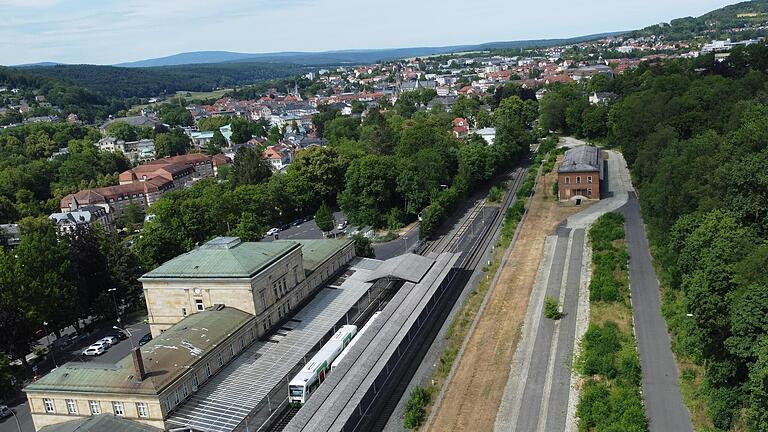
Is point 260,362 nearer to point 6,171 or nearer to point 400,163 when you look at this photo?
point 400,163

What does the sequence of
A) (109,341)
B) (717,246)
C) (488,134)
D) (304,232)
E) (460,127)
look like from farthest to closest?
1. (460,127)
2. (488,134)
3. (304,232)
4. (109,341)
5. (717,246)

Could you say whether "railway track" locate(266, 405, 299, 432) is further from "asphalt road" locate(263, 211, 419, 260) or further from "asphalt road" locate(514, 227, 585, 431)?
"asphalt road" locate(263, 211, 419, 260)

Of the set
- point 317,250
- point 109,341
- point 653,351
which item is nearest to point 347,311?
point 317,250

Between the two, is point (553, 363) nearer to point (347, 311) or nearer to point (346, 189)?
point (347, 311)

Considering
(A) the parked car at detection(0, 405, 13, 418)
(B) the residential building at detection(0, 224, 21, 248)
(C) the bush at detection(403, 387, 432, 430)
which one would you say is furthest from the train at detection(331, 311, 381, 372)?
(B) the residential building at detection(0, 224, 21, 248)

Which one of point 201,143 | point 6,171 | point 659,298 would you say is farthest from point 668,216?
point 201,143

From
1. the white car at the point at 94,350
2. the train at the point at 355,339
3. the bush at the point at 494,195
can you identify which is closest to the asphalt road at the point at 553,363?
the train at the point at 355,339
